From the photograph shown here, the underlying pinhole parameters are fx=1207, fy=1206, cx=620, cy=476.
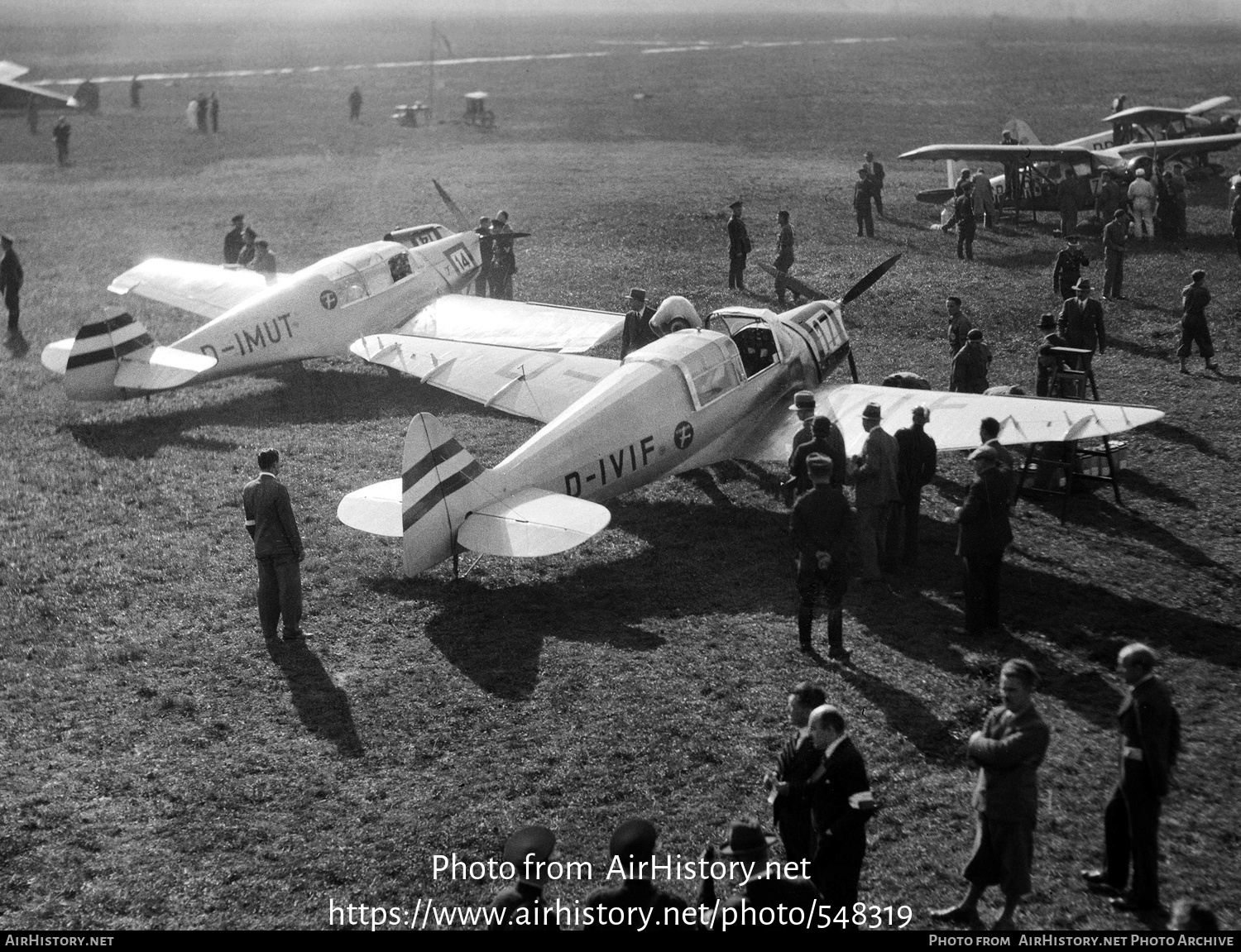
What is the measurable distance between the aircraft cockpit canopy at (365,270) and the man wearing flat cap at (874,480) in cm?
1064

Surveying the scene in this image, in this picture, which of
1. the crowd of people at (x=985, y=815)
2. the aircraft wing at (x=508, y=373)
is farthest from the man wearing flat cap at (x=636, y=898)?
the aircraft wing at (x=508, y=373)

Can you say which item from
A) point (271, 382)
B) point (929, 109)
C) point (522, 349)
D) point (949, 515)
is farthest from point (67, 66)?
point (949, 515)

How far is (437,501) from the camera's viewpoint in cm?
1066

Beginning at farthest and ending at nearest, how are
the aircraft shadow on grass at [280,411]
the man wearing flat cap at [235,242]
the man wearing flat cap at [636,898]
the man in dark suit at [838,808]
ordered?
1. the man wearing flat cap at [235,242]
2. the aircraft shadow on grass at [280,411]
3. the man in dark suit at [838,808]
4. the man wearing flat cap at [636,898]

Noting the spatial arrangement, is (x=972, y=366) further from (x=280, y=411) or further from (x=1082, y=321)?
(x=280, y=411)

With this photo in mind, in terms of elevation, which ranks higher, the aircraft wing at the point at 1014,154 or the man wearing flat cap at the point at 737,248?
the aircraft wing at the point at 1014,154

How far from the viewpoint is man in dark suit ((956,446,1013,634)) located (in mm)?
9492

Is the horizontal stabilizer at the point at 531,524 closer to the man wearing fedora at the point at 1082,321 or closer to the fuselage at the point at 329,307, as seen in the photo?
the fuselage at the point at 329,307

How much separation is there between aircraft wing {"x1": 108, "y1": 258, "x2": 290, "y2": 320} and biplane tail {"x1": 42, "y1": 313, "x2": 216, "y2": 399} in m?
3.54

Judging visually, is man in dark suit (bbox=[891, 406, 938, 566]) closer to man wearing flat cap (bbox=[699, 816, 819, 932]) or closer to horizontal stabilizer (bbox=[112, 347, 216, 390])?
man wearing flat cap (bbox=[699, 816, 819, 932])

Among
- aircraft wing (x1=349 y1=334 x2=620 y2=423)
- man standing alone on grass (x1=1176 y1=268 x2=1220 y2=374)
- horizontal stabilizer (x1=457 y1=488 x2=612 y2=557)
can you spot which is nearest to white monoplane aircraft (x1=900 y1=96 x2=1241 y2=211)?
man standing alone on grass (x1=1176 y1=268 x2=1220 y2=374)

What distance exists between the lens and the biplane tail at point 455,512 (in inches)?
410

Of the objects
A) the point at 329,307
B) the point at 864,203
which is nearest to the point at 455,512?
the point at 329,307

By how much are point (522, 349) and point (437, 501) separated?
5134 mm
